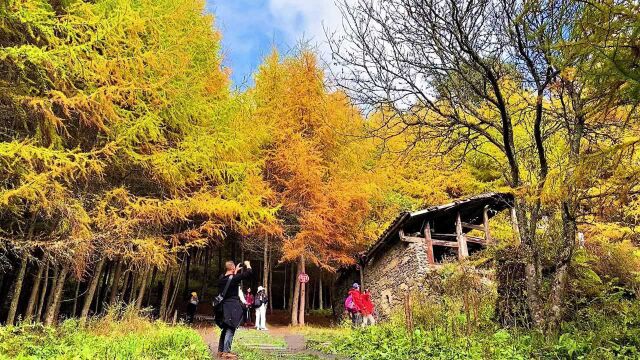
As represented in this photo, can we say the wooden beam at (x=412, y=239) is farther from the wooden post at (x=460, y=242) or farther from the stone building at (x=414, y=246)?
the wooden post at (x=460, y=242)

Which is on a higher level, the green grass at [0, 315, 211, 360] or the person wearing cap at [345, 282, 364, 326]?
the person wearing cap at [345, 282, 364, 326]

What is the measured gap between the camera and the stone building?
15.3 m

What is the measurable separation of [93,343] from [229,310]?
6.33 ft

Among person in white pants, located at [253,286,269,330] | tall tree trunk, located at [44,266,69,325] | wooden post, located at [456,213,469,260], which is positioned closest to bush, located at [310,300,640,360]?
tall tree trunk, located at [44,266,69,325]

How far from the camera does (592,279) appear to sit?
8.99 meters

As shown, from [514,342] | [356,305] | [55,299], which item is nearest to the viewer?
[514,342]

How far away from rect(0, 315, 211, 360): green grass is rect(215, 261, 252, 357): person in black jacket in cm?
47

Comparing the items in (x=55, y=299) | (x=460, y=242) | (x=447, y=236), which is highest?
(x=447, y=236)

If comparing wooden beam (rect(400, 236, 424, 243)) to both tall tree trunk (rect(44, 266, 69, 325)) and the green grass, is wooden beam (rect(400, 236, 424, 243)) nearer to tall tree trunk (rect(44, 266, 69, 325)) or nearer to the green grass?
the green grass

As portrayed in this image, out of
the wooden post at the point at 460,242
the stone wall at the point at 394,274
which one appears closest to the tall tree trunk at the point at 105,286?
the stone wall at the point at 394,274

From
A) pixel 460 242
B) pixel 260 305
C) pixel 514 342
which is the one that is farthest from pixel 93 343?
pixel 460 242

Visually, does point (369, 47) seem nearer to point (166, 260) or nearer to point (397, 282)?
point (166, 260)

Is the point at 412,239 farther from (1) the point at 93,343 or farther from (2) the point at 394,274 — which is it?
(1) the point at 93,343

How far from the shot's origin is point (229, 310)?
24.0 ft
